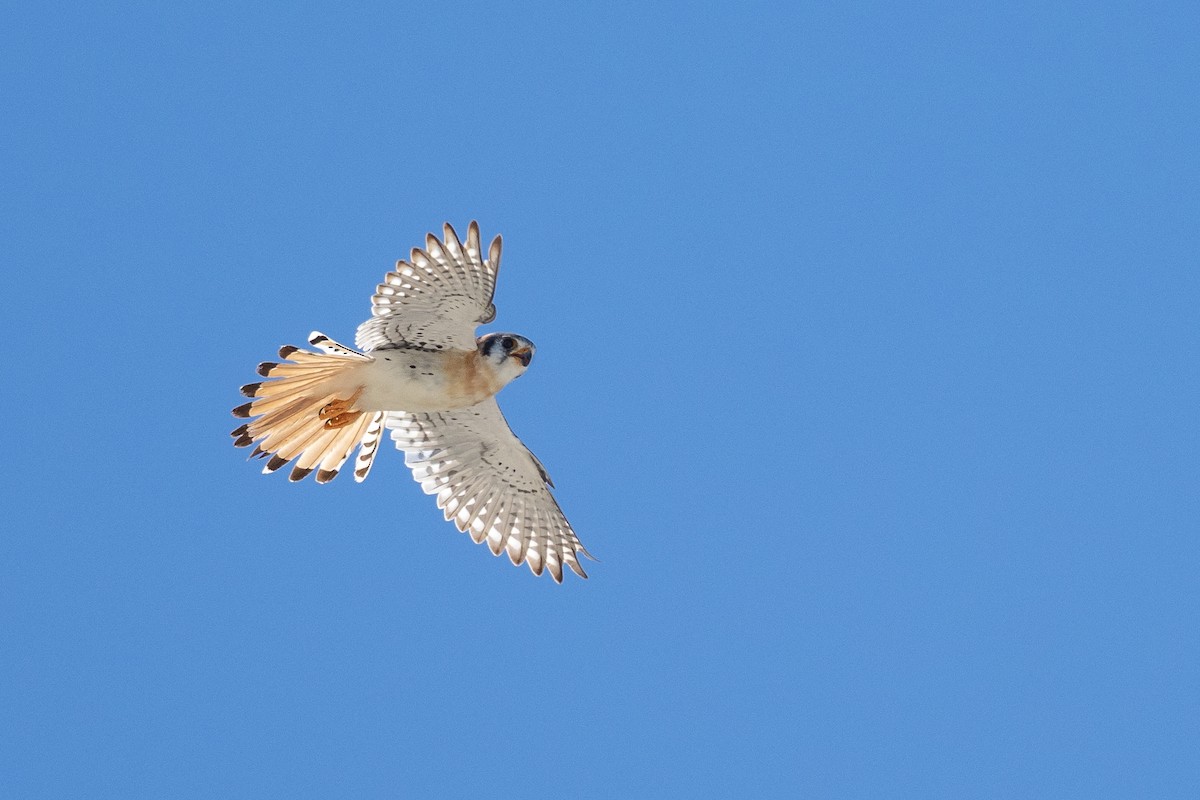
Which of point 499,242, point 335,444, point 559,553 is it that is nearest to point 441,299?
point 499,242

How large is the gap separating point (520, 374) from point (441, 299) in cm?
71

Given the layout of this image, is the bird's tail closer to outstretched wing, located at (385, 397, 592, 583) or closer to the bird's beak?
outstretched wing, located at (385, 397, 592, 583)

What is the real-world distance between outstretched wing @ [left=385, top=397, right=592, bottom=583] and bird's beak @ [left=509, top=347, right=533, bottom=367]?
88 cm

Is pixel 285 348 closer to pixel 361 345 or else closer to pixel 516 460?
pixel 361 345

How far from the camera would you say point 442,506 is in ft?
36.6

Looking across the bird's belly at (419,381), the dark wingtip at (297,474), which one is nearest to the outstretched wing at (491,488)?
the bird's belly at (419,381)

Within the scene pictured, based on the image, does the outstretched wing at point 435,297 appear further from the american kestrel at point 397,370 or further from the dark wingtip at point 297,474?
the dark wingtip at point 297,474

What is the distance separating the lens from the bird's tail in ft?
32.2

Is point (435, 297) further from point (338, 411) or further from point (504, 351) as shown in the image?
point (338, 411)

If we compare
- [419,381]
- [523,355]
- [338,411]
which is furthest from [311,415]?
[523,355]

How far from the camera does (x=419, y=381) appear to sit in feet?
33.8

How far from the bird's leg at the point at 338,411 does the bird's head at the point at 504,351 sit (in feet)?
2.78

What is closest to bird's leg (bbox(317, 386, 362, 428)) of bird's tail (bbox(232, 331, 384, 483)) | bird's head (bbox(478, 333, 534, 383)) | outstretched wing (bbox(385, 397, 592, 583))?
bird's tail (bbox(232, 331, 384, 483))

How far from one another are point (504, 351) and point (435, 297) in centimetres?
55
